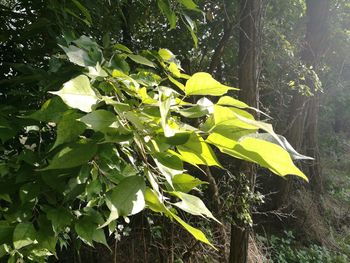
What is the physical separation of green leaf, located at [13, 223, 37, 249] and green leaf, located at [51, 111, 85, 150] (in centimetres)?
29

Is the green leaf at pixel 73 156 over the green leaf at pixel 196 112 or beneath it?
beneath

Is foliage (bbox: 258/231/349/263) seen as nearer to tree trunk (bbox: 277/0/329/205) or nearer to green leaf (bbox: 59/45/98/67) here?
tree trunk (bbox: 277/0/329/205)

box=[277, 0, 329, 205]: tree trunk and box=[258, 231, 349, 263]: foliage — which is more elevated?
box=[277, 0, 329, 205]: tree trunk

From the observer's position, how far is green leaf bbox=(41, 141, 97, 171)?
0.47 m

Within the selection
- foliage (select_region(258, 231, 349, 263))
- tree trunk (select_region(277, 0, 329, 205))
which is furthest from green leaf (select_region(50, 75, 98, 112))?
tree trunk (select_region(277, 0, 329, 205))

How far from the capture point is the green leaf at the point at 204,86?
512 millimetres

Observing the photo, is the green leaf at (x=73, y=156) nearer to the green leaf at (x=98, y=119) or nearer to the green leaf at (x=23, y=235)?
the green leaf at (x=98, y=119)

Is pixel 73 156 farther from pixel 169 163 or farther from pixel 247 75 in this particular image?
pixel 247 75

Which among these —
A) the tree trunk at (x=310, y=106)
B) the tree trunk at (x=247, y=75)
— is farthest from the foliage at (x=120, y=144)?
the tree trunk at (x=310, y=106)

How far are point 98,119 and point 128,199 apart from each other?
0.10 meters

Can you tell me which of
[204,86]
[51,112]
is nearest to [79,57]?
[51,112]

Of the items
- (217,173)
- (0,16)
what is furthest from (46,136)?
(217,173)

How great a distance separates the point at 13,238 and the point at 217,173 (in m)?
3.47

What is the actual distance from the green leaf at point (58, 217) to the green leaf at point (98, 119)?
344mm
